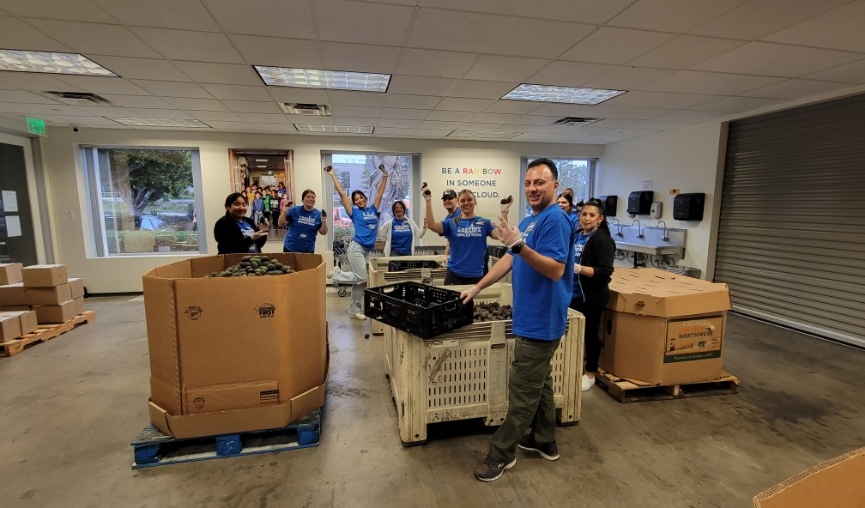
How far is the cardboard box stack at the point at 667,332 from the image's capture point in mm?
2791

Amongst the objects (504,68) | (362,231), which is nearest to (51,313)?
(362,231)

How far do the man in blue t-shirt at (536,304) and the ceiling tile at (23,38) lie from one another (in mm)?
3546

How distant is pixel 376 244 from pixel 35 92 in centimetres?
399

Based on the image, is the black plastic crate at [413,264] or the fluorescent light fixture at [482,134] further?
the fluorescent light fixture at [482,134]

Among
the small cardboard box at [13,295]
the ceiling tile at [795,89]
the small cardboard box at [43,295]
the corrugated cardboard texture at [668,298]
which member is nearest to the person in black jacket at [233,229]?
the small cardboard box at [43,295]

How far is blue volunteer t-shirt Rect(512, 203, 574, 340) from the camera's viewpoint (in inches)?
71.7

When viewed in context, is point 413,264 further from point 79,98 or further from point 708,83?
point 79,98

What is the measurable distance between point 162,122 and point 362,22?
454cm

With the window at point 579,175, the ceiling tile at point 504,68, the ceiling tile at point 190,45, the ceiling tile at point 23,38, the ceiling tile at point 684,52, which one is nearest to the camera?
the ceiling tile at point 23,38

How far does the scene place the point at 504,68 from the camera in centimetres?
332

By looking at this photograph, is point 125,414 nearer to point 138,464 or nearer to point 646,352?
point 138,464

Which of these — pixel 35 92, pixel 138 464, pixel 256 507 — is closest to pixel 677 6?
pixel 256 507

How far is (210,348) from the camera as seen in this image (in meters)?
2.08

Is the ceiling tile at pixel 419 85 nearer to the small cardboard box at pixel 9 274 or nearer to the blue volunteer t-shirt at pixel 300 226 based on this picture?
the blue volunteer t-shirt at pixel 300 226
